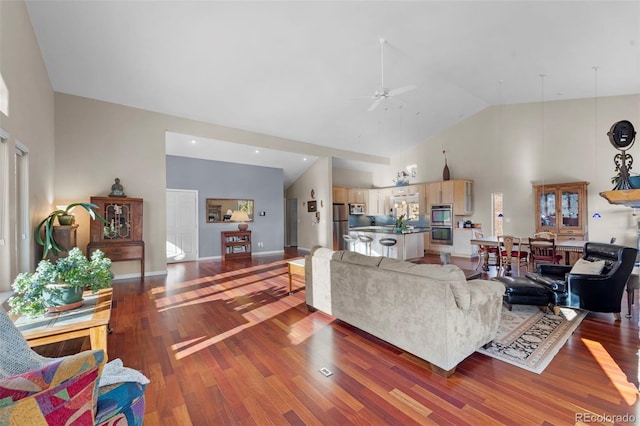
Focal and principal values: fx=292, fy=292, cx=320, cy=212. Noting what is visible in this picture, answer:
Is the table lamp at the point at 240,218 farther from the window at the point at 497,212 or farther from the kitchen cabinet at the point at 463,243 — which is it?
the window at the point at 497,212

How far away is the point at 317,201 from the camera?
9.12 m

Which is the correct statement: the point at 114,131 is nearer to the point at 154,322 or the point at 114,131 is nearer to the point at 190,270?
the point at 190,270

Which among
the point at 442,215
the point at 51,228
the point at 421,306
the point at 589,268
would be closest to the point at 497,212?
the point at 442,215

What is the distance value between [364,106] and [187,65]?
145 inches

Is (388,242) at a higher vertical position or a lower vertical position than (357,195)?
lower

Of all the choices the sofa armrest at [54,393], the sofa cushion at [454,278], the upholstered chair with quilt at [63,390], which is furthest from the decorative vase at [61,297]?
the sofa cushion at [454,278]

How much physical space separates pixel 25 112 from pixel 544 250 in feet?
27.3

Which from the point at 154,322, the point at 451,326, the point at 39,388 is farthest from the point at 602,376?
the point at 154,322

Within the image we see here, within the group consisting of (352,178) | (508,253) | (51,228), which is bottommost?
(508,253)

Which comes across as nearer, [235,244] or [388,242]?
[388,242]

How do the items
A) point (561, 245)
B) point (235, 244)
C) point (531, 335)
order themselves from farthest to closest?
point (235, 244) → point (561, 245) → point (531, 335)

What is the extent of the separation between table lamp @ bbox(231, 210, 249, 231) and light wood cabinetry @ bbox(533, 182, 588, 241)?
7329 millimetres

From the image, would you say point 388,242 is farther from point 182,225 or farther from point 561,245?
point 182,225

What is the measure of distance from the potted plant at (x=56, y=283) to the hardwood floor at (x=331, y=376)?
0.71m
